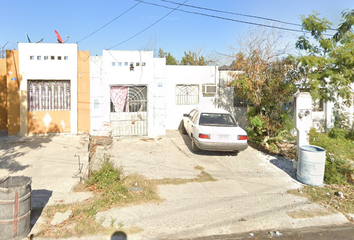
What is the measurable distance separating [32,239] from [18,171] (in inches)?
126

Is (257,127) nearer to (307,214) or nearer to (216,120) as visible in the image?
(216,120)

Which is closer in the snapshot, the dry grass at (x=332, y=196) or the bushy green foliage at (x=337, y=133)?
the dry grass at (x=332, y=196)

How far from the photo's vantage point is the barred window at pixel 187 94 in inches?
474

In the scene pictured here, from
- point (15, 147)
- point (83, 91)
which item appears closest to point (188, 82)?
point (83, 91)

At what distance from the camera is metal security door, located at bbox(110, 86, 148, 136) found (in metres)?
10.5

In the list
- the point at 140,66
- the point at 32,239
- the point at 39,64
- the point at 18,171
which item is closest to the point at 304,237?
the point at 32,239

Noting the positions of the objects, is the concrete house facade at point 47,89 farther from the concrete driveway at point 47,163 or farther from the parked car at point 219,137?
the parked car at point 219,137

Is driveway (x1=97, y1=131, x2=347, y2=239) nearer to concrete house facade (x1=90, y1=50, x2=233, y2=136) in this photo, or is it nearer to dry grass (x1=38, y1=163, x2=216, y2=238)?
dry grass (x1=38, y1=163, x2=216, y2=238)

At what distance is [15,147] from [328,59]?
10.2m

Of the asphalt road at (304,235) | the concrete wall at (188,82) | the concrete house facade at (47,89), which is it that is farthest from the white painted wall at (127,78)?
the asphalt road at (304,235)

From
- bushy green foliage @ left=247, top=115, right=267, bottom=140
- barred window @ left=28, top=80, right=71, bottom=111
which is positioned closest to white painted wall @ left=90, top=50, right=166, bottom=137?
barred window @ left=28, top=80, right=71, bottom=111

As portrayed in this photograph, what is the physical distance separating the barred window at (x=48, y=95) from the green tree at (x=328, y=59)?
8545 millimetres

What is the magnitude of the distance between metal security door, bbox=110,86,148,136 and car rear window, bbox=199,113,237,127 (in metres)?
2.94

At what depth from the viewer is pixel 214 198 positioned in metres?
5.40
